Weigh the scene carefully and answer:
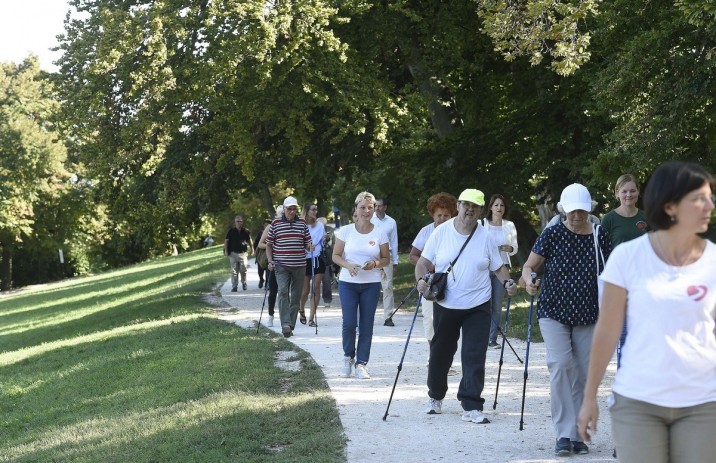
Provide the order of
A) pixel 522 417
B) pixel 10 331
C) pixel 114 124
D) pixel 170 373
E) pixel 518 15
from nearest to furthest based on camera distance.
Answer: pixel 522 417 < pixel 170 373 < pixel 518 15 < pixel 114 124 < pixel 10 331

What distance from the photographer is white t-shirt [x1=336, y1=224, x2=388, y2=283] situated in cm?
1188

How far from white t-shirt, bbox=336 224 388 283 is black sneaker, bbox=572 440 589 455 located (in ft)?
14.3

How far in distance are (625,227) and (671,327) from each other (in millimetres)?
4294

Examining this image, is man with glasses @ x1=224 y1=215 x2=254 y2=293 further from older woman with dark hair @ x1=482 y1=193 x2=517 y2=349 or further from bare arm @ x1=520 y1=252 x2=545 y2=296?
bare arm @ x1=520 y1=252 x2=545 y2=296

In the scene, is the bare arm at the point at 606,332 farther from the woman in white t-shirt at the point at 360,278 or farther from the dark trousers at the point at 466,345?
the woman in white t-shirt at the point at 360,278

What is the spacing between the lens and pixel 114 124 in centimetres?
2325

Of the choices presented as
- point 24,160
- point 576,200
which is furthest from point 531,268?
point 24,160

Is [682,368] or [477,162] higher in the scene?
[477,162]

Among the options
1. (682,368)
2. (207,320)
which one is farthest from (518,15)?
(682,368)

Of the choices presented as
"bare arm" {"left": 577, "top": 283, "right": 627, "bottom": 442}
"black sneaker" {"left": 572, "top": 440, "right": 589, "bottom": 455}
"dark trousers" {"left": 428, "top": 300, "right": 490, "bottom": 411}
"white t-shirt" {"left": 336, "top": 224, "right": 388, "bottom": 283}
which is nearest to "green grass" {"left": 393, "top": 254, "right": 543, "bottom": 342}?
"white t-shirt" {"left": 336, "top": 224, "right": 388, "bottom": 283}

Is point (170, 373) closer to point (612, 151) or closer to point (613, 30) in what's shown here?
point (612, 151)

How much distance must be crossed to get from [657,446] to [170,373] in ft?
32.6

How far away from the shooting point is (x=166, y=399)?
11.6 metres

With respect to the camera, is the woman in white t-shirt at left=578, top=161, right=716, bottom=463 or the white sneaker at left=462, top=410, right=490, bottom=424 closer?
the woman in white t-shirt at left=578, top=161, right=716, bottom=463
